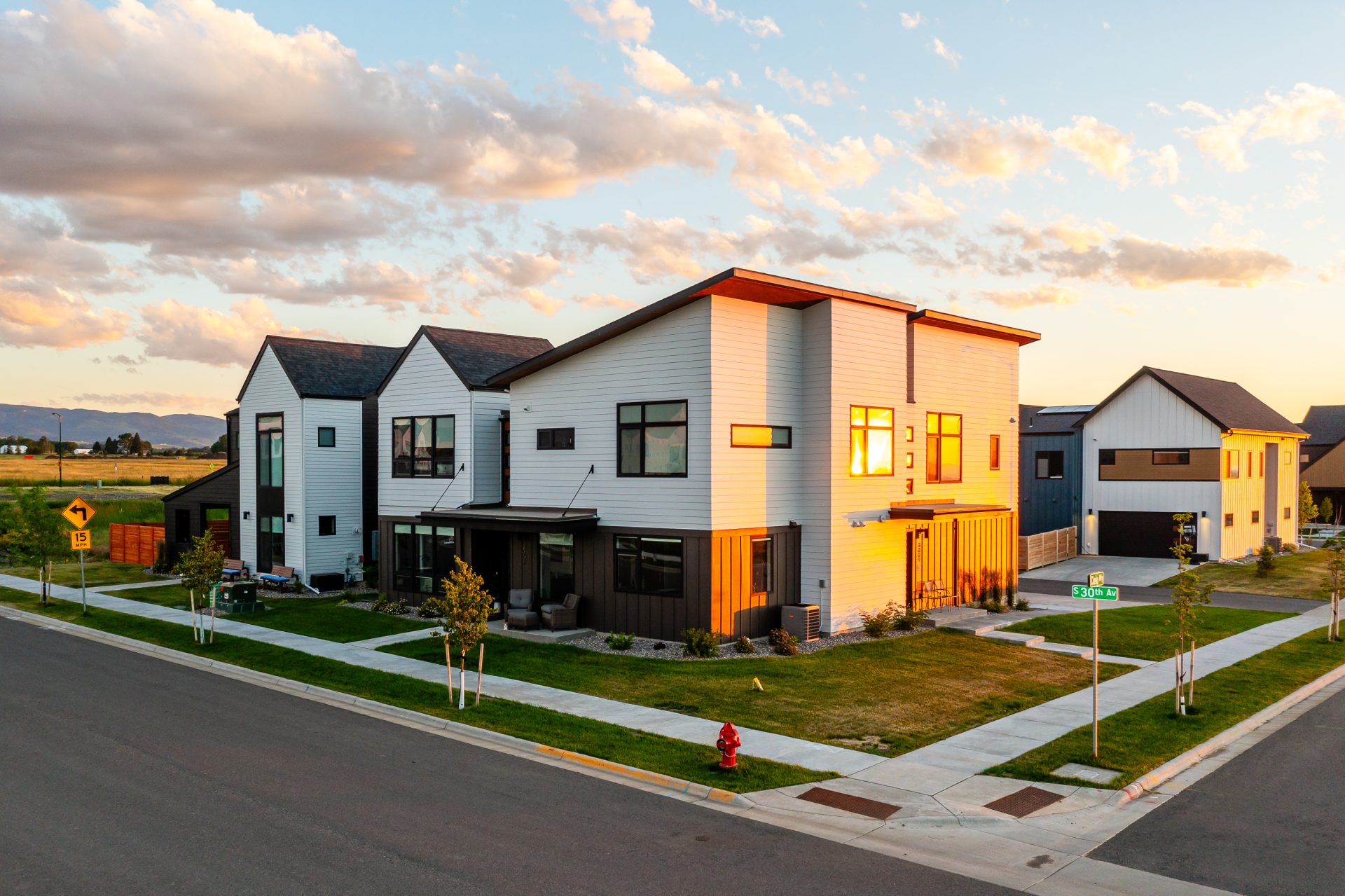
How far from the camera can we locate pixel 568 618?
25359 millimetres

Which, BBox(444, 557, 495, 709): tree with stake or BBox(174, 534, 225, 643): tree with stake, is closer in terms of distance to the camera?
BBox(444, 557, 495, 709): tree with stake

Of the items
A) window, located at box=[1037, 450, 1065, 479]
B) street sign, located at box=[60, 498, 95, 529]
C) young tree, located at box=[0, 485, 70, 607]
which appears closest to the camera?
street sign, located at box=[60, 498, 95, 529]

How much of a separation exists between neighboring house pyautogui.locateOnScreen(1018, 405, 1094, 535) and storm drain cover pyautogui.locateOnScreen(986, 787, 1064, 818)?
36432 millimetres

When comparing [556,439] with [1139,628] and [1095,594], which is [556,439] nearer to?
[1095,594]

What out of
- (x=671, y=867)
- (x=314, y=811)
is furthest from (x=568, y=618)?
(x=671, y=867)

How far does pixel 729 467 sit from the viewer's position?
2348 centimetres

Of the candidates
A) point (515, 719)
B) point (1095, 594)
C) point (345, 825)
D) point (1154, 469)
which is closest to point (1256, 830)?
point (1095, 594)

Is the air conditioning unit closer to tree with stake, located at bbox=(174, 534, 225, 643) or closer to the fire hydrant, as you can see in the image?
the fire hydrant

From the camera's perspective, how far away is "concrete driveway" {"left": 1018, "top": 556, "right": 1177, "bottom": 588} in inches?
1513

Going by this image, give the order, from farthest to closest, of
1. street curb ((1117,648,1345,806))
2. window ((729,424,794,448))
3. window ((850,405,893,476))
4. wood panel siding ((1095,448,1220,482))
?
wood panel siding ((1095,448,1220,482))
window ((850,405,893,476))
window ((729,424,794,448))
street curb ((1117,648,1345,806))

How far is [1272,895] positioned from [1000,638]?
15.7m

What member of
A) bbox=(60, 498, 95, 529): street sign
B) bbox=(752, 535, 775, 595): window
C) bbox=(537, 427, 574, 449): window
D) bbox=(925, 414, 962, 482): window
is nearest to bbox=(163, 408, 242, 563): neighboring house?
bbox=(60, 498, 95, 529): street sign

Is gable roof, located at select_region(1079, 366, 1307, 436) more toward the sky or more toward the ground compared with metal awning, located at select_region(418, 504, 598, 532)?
more toward the sky

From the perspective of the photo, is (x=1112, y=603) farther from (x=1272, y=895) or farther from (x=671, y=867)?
(x=671, y=867)
